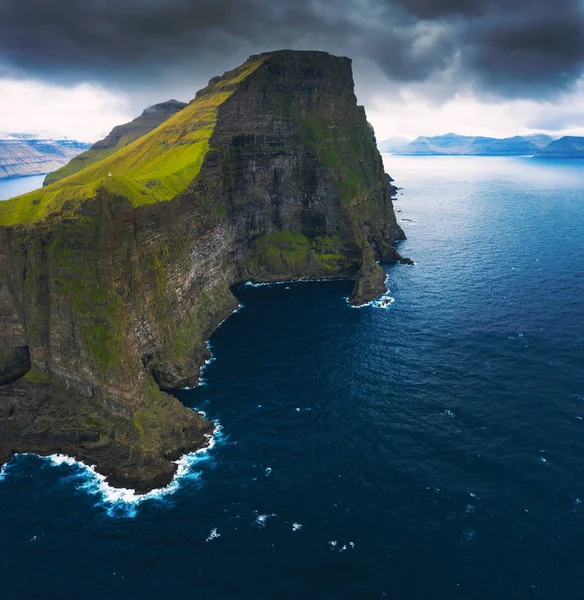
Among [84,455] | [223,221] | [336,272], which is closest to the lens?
[84,455]

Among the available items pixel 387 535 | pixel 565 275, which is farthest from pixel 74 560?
pixel 565 275

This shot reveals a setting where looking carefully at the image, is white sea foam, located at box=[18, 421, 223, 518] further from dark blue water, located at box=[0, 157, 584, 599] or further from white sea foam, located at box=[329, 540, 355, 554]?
white sea foam, located at box=[329, 540, 355, 554]

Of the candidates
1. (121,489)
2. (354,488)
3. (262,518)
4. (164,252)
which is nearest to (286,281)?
(164,252)

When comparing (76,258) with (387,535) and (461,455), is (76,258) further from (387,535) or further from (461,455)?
(461,455)

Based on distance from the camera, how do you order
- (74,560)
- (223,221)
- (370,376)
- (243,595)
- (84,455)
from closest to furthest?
1. (243,595)
2. (74,560)
3. (84,455)
4. (370,376)
5. (223,221)

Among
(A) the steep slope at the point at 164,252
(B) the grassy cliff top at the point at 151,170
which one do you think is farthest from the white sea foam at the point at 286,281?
(B) the grassy cliff top at the point at 151,170

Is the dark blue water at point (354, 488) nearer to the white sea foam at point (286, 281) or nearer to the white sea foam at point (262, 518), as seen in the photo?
the white sea foam at point (262, 518)

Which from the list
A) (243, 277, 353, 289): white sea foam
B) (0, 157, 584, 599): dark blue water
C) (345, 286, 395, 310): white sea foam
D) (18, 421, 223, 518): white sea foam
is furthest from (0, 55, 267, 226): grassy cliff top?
(345, 286, 395, 310): white sea foam
